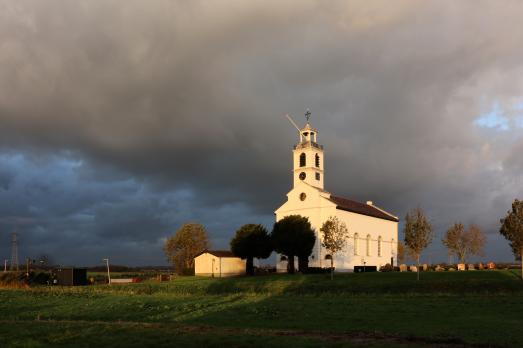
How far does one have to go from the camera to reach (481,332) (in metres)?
18.9

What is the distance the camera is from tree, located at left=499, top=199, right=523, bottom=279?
48562 millimetres

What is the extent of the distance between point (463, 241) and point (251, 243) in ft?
109

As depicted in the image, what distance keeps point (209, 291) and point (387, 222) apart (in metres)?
47.0

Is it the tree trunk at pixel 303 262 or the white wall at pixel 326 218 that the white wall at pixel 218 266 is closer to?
the white wall at pixel 326 218

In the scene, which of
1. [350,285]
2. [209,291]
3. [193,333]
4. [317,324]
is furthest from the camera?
[209,291]

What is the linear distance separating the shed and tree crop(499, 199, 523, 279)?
127ft

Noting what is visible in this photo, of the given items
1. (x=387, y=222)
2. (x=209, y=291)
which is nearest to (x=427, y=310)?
(x=209, y=291)

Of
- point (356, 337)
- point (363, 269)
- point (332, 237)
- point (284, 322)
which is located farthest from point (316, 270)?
point (356, 337)

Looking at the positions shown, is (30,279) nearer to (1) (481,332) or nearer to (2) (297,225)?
(2) (297,225)

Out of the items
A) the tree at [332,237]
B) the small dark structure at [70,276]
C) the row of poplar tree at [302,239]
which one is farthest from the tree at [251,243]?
the small dark structure at [70,276]

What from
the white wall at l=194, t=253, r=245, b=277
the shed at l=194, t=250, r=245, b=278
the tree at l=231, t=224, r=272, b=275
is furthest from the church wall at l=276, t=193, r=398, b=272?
the shed at l=194, t=250, r=245, b=278

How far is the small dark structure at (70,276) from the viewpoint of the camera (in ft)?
218

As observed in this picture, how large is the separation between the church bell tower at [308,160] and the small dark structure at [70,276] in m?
33.9

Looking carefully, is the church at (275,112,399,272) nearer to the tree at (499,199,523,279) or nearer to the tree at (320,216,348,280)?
the tree at (320,216,348,280)
